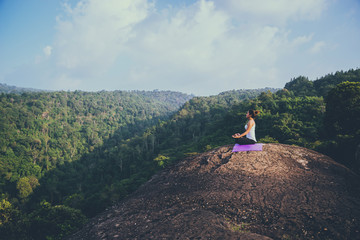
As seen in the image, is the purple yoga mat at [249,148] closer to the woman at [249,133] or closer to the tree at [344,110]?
the woman at [249,133]

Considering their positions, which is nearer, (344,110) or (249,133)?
(249,133)

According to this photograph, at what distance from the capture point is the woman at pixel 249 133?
29.3 feet

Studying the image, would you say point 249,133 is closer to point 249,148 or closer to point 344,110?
point 249,148

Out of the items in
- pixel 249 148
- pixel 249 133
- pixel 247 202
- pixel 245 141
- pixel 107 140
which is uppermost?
pixel 249 133

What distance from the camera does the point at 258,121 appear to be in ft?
161

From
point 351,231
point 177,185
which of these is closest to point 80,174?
Answer: point 177,185

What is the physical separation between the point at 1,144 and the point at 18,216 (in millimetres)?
85431

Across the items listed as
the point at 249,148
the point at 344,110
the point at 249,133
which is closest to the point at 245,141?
the point at 249,148

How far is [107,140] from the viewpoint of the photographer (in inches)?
5276

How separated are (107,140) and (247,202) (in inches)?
5382

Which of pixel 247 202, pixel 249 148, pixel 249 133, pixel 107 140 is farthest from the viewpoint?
pixel 107 140

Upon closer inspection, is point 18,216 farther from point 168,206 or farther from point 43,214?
point 168,206

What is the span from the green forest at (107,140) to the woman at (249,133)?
6449 millimetres

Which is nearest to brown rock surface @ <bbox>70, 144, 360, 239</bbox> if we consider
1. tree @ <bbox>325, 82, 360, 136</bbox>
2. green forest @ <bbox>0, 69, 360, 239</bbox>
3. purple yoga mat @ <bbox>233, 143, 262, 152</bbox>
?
purple yoga mat @ <bbox>233, 143, 262, 152</bbox>
